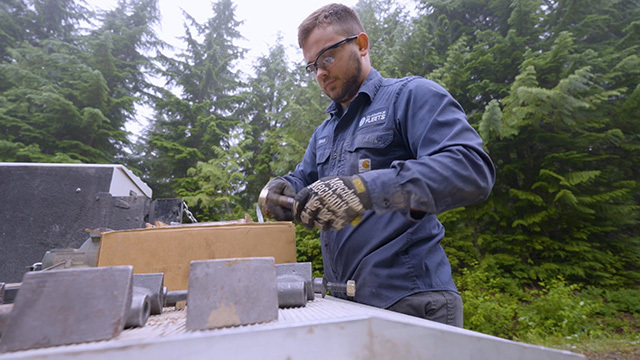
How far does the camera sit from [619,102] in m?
6.22

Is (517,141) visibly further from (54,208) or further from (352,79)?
(54,208)

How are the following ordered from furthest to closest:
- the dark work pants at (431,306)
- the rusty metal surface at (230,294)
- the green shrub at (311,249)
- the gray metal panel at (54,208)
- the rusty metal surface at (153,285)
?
1. the green shrub at (311,249)
2. the gray metal panel at (54,208)
3. the dark work pants at (431,306)
4. the rusty metal surface at (153,285)
5. the rusty metal surface at (230,294)

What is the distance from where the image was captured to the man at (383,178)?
3.56ft

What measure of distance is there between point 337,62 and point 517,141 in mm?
5985

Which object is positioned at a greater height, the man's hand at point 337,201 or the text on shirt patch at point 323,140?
the text on shirt patch at point 323,140

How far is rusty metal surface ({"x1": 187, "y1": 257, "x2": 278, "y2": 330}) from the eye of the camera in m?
0.68

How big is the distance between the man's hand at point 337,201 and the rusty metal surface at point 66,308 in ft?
1.96

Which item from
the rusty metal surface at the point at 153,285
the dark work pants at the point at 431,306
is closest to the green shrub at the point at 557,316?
the dark work pants at the point at 431,306

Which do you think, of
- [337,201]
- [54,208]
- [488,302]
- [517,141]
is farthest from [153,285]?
[517,141]

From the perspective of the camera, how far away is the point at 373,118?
5.01 ft

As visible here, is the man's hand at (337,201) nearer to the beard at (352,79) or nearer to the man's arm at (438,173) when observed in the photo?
the man's arm at (438,173)

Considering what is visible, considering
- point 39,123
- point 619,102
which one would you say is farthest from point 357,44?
point 39,123

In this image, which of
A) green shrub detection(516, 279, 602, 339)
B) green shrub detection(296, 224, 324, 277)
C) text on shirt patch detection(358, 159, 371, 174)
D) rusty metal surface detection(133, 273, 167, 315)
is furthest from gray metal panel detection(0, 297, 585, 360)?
green shrub detection(296, 224, 324, 277)

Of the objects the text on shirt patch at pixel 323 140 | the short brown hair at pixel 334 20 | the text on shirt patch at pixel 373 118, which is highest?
the short brown hair at pixel 334 20
